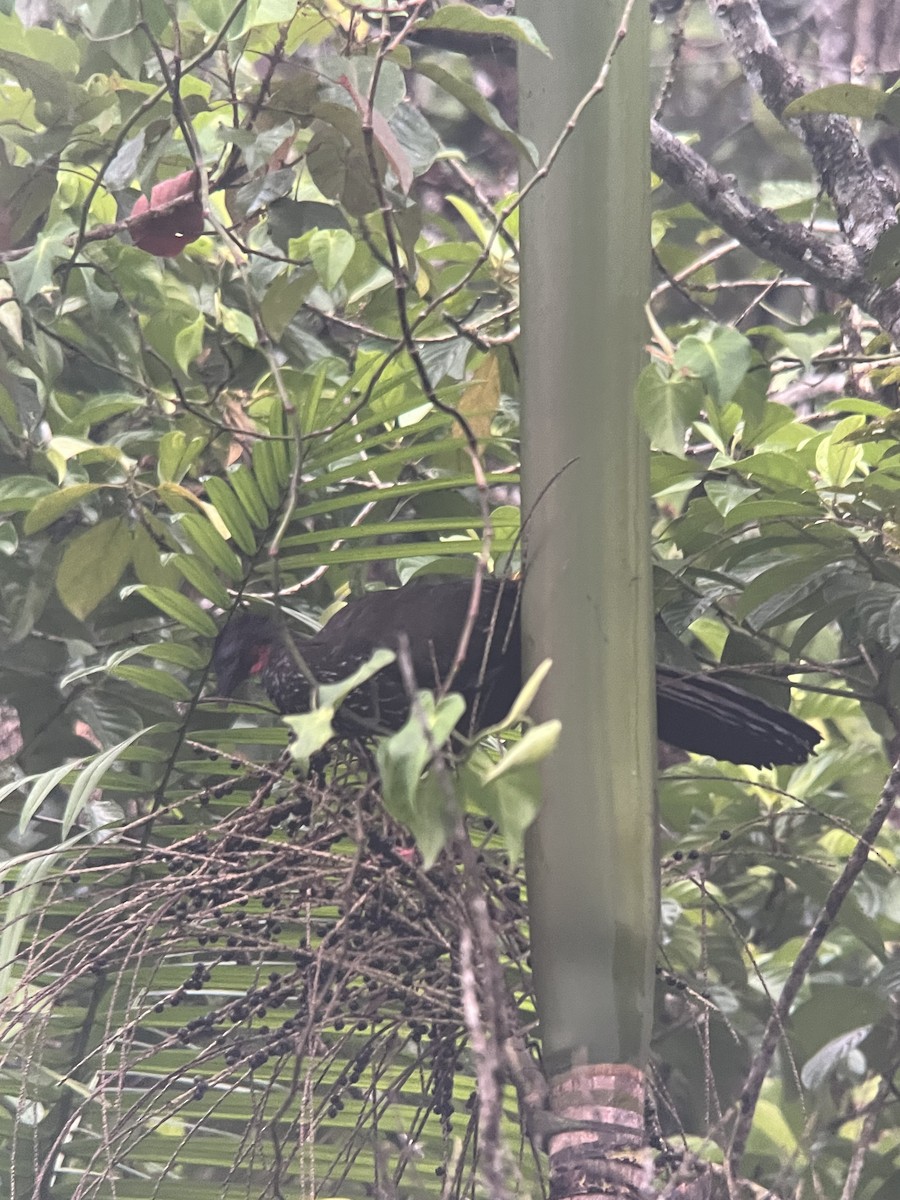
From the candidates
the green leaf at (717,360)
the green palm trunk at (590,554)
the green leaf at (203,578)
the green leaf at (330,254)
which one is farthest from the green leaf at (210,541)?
the green leaf at (717,360)

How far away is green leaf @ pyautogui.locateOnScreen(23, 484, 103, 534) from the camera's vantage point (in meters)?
1.23

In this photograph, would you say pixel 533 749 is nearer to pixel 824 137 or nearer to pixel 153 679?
pixel 153 679

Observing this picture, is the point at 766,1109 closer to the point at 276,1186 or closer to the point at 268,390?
the point at 276,1186

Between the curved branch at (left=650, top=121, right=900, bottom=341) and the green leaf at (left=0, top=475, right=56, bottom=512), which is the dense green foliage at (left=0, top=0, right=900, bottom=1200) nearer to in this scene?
the green leaf at (left=0, top=475, right=56, bottom=512)

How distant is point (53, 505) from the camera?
49.6 inches

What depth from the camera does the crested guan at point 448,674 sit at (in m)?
1.24

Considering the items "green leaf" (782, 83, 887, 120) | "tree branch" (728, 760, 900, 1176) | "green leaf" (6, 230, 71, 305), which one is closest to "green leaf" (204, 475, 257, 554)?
"green leaf" (6, 230, 71, 305)

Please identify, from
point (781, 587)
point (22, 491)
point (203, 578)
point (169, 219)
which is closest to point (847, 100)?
point (781, 587)

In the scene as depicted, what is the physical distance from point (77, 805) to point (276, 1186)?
31 centimetres

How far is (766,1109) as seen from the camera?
1812 millimetres

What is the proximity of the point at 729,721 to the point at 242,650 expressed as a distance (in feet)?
1.75

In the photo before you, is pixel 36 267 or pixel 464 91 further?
pixel 36 267

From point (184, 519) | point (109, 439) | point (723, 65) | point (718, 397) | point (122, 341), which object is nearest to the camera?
point (718, 397)

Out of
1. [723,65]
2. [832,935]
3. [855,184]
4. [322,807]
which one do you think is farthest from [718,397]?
[723,65]
